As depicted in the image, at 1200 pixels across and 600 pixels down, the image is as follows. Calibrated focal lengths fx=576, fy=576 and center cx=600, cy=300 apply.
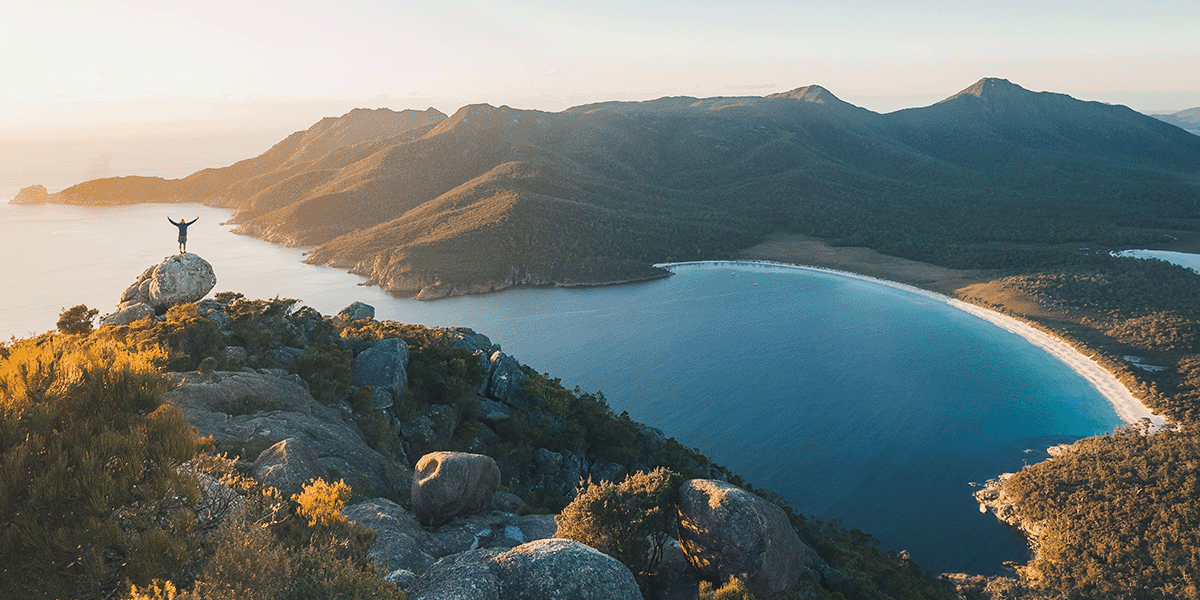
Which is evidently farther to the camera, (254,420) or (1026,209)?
(1026,209)

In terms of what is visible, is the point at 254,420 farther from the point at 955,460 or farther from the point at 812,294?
the point at 812,294

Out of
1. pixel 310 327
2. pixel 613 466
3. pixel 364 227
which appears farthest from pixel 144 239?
pixel 613 466

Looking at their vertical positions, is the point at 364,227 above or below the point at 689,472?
above

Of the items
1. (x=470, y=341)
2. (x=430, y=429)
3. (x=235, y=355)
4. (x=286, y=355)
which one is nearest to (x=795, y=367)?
(x=470, y=341)

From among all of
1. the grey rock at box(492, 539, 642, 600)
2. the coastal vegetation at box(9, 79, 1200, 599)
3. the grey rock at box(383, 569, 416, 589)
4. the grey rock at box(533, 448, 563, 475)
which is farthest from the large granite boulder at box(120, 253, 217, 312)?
the grey rock at box(492, 539, 642, 600)

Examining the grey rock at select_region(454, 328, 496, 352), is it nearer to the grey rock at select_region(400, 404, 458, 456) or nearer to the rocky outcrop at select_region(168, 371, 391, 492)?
the grey rock at select_region(400, 404, 458, 456)

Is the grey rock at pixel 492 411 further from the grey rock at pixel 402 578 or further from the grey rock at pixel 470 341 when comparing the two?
the grey rock at pixel 402 578

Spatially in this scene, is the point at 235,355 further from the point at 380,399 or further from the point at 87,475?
the point at 87,475
